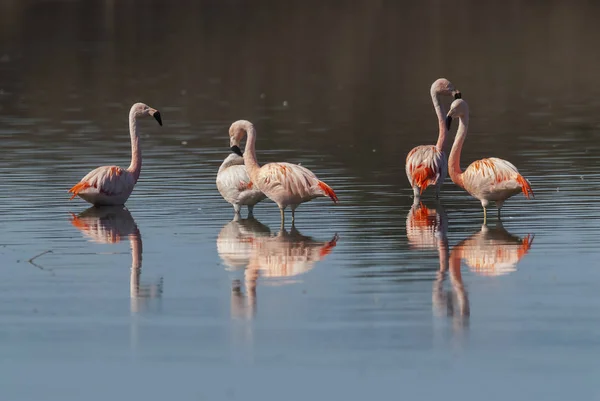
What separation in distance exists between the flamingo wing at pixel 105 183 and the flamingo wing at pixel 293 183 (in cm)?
222

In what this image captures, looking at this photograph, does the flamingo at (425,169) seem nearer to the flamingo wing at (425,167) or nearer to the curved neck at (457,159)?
the flamingo wing at (425,167)

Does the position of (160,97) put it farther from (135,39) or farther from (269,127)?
(135,39)

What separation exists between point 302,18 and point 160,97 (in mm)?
29380

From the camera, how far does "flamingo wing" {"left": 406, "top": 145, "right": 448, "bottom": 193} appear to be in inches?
586

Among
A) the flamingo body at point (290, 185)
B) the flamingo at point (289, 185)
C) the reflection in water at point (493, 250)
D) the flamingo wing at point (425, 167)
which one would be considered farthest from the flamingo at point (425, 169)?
the reflection in water at point (493, 250)

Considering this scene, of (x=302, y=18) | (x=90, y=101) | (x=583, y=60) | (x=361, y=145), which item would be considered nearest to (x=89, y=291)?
(x=361, y=145)

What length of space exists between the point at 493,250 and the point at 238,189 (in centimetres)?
351

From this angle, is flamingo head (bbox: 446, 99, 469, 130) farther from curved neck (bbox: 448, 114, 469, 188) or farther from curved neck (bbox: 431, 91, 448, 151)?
curved neck (bbox: 431, 91, 448, 151)

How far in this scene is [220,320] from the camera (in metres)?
8.84

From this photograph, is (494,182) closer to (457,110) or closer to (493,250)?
(457,110)

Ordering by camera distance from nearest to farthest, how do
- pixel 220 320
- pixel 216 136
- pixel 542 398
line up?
1. pixel 542 398
2. pixel 220 320
3. pixel 216 136

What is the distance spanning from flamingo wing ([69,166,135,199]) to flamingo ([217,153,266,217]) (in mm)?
1287

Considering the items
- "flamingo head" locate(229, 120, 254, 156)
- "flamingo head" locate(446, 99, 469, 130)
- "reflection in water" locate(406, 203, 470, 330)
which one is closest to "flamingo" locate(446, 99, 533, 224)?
"reflection in water" locate(406, 203, 470, 330)

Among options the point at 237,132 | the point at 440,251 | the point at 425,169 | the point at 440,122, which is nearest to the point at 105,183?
the point at 237,132
